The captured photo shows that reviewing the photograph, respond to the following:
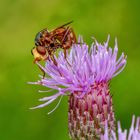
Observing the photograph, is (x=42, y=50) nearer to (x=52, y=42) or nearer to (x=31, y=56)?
(x=52, y=42)

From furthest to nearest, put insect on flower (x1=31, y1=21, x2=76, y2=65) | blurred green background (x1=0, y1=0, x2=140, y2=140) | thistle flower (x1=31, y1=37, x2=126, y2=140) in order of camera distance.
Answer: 1. blurred green background (x1=0, y1=0, x2=140, y2=140)
2. insect on flower (x1=31, y1=21, x2=76, y2=65)
3. thistle flower (x1=31, y1=37, x2=126, y2=140)

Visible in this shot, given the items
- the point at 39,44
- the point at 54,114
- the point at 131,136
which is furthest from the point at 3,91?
the point at 131,136

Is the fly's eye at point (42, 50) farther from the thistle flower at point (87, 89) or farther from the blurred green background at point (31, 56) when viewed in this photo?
the blurred green background at point (31, 56)

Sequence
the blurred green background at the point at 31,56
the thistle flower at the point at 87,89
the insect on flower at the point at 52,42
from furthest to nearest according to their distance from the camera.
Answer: the blurred green background at the point at 31,56, the insect on flower at the point at 52,42, the thistle flower at the point at 87,89

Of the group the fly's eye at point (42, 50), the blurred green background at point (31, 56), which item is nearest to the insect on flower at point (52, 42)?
the fly's eye at point (42, 50)

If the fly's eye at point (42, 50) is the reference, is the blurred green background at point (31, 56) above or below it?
above

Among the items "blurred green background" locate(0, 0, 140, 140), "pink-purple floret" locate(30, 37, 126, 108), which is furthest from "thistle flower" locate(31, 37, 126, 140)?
"blurred green background" locate(0, 0, 140, 140)

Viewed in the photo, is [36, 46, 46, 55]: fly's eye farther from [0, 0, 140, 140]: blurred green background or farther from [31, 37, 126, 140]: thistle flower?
[0, 0, 140, 140]: blurred green background
